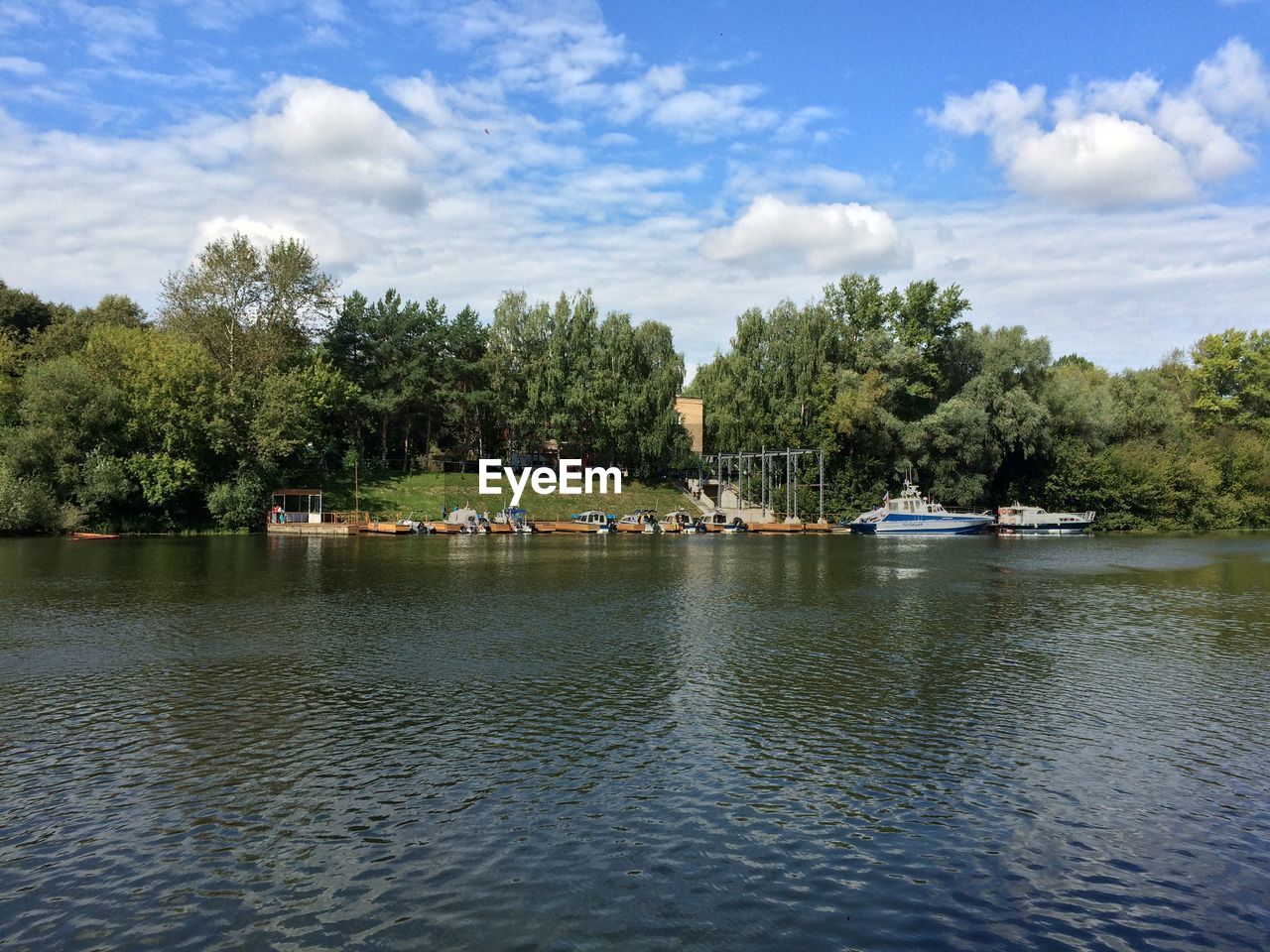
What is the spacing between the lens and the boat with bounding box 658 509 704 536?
3082 inches

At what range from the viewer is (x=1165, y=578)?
41.9 meters

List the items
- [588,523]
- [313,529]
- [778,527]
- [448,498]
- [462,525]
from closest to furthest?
[313,529]
[462,525]
[588,523]
[778,527]
[448,498]

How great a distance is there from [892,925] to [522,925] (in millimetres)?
3856

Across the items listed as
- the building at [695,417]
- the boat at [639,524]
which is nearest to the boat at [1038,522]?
the boat at [639,524]

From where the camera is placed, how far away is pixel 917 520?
78812 mm

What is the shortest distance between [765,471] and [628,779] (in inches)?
3048

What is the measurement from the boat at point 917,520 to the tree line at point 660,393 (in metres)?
6.26

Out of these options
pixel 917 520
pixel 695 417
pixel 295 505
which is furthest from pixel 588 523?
pixel 695 417

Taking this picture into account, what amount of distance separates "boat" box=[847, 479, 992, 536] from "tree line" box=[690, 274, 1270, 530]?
6.12 m

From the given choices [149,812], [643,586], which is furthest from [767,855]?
[643,586]

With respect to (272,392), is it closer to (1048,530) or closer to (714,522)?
(714,522)

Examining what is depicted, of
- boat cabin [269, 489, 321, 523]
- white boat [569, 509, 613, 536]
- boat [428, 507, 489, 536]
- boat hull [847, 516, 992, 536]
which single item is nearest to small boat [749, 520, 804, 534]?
boat hull [847, 516, 992, 536]

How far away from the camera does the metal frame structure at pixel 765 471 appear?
281ft

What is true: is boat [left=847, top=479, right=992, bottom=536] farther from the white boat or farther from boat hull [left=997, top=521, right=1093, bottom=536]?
the white boat
